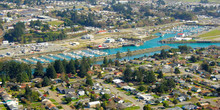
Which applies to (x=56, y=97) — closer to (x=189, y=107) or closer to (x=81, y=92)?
(x=81, y=92)

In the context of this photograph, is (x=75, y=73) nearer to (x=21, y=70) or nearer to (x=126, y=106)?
(x=21, y=70)

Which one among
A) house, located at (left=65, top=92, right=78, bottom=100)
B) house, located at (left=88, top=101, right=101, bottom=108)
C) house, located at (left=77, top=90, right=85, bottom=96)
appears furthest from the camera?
house, located at (left=77, top=90, right=85, bottom=96)

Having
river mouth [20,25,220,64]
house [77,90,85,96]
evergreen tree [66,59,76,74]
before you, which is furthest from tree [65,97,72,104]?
river mouth [20,25,220,64]

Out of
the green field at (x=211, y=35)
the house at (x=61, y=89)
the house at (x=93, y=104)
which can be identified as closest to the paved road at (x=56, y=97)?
the house at (x=61, y=89)

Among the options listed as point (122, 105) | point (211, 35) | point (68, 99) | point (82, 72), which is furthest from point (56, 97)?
point (211, 35)

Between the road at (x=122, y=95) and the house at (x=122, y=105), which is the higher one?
the house at (x=122, y=105)

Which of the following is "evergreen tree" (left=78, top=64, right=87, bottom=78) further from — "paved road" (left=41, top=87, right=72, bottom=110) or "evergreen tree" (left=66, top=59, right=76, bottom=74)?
"paved road" (left=41, top=87, right=72, bottom=110)

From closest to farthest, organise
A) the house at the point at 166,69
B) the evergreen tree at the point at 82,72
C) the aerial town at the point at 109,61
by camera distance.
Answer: the aerial town at the point at 109,61, the evergreen tree at the point at 82,72, the house at the point at 166,69

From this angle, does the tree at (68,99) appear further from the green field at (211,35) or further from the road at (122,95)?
the green field at (211,35)

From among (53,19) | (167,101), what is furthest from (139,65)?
(53,19)
